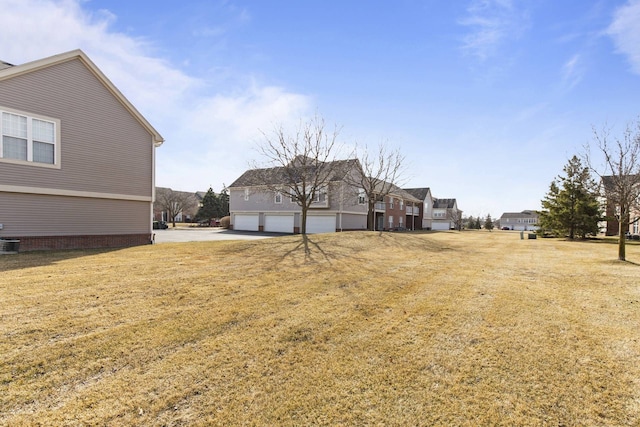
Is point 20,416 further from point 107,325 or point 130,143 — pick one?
point 130,143

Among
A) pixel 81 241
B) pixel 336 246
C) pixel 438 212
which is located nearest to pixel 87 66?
pixel 81 241

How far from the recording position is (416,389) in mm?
3594

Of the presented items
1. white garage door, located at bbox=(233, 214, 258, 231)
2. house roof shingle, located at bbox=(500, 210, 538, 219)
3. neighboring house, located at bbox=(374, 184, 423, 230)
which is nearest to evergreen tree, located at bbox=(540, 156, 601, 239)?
neighboring house, located at bbox=(374, 184, 423, 230)

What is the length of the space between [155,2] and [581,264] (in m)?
19.3

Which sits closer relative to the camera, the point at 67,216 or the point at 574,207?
the point at 67,216

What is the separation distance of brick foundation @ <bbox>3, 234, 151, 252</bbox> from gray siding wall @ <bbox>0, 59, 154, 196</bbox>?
2.23 meters

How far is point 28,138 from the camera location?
42.1 ft

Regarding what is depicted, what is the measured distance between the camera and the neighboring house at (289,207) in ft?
105

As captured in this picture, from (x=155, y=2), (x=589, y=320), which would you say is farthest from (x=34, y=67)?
(x=589, y=320)

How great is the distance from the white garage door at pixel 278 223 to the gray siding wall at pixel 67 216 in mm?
19314

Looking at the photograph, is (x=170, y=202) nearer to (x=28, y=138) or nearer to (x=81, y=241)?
(x=81, y=241)

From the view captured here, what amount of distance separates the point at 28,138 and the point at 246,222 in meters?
26.9

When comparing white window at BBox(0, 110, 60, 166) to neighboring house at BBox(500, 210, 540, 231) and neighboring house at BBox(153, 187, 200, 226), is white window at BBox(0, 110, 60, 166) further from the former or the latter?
neighboring house at BBox(500, 210, 540, 231)

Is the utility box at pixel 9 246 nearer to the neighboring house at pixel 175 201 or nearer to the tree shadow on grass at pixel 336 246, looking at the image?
the tree shadow on grass at pixel 336 246
